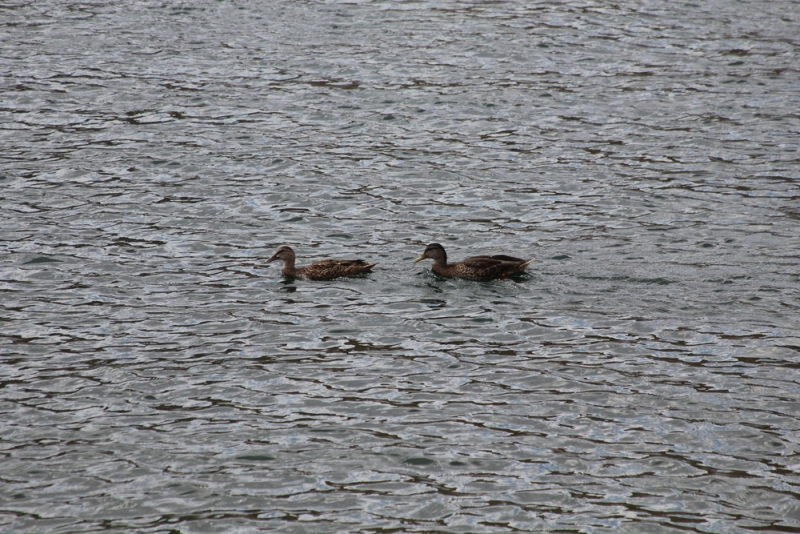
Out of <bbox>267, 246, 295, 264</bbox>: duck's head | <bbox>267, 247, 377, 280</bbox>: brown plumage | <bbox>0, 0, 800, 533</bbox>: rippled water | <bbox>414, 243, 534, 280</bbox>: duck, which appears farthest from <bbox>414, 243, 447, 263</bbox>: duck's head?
<bbox>267, 246, 295, 264</bbox>: duck's head

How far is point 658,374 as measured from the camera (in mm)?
12312

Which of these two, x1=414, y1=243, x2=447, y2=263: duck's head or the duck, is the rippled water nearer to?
the duck

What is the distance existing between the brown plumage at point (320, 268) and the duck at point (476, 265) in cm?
97

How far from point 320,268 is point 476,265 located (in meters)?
2.37

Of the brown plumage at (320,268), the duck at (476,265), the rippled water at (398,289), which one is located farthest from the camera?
the brown plumage at (320,268)

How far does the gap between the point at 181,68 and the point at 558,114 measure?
33.4 feet

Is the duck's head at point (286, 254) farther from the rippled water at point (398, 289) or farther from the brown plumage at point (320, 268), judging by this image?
the rippled water at point (398, 289)

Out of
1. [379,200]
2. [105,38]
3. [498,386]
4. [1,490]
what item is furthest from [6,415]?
[105,38]

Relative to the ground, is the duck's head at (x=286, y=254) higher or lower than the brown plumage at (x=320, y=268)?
higher

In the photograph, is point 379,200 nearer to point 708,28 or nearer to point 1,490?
point 1,490

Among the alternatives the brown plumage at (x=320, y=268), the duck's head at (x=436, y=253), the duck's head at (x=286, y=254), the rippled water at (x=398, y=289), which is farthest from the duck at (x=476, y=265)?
the duck's head at (x=286, y=254)

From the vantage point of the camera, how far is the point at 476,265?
1524 centimetres

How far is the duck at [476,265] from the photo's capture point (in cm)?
1509

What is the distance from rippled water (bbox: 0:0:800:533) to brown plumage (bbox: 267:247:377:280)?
0.27 meters
